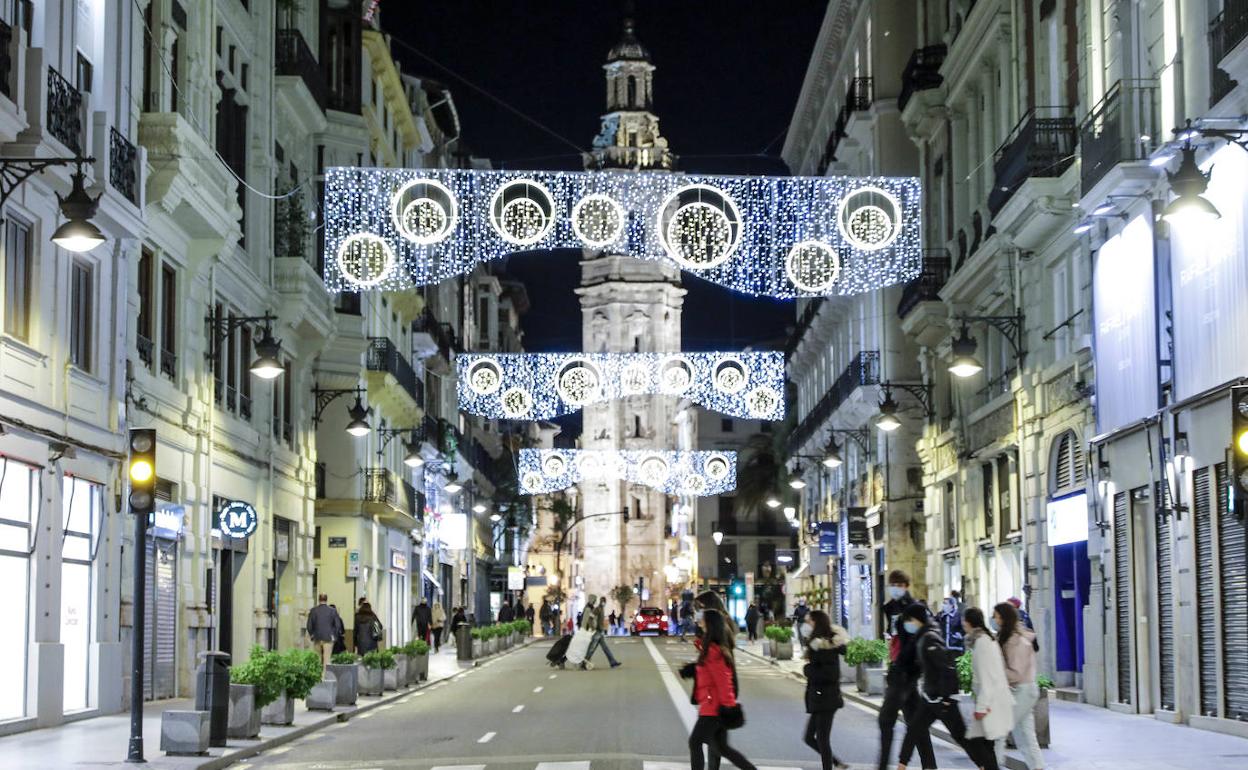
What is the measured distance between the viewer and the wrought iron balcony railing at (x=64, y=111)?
2294 centimetres

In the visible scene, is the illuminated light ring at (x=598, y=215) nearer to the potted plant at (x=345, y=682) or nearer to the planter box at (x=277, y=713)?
the potted plant at (x=345, y=682)

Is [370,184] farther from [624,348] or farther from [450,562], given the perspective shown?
[624,348]

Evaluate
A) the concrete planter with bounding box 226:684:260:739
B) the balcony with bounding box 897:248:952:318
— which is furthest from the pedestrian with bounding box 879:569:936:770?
the balcony with bounding box 897:248:952:318

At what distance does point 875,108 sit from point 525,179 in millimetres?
27131

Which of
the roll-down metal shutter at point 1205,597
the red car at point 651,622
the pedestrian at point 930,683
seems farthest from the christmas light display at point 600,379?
the pedestrian at point 930,683

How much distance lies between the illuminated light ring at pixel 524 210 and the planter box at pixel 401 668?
9062 millimetres

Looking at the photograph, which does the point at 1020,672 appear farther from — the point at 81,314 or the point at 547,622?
the point at 547,622

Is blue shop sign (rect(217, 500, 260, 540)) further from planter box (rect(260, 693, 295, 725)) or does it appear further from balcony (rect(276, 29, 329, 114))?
balcony (rect(276, 29, 329, 114))

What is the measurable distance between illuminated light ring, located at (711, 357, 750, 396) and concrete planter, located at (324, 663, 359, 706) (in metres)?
27.5

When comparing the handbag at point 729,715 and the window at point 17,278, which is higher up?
the window at point 17,278

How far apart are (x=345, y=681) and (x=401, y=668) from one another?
609 cm

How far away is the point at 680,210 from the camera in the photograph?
2947cm

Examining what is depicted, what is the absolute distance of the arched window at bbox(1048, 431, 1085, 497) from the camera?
31.3 meters

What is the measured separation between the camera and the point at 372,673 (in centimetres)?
3278
